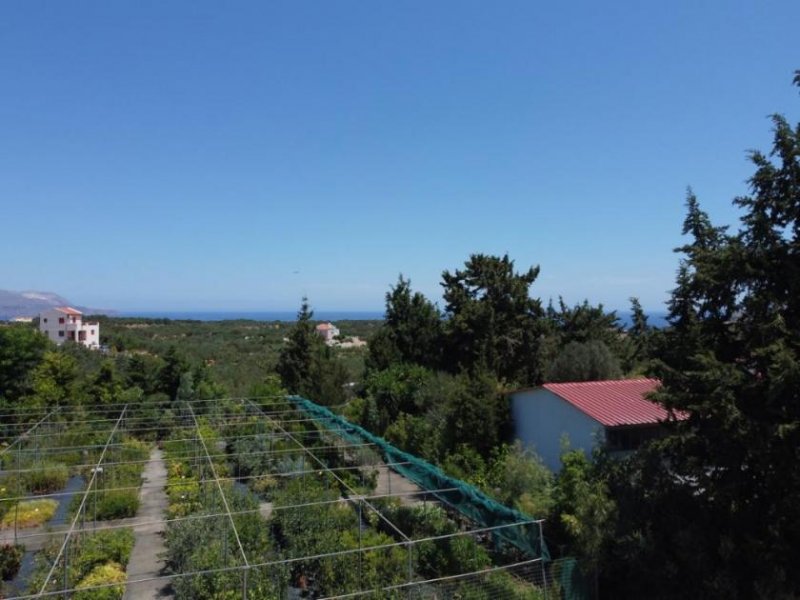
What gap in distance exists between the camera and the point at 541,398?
1752 cm

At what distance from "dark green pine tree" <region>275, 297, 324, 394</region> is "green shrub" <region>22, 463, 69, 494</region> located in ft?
37.6

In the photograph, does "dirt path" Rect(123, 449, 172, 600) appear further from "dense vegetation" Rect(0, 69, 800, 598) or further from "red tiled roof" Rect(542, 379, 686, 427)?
"red tiled roof" Rect(542, 379, 686, 427)

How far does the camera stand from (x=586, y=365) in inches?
872

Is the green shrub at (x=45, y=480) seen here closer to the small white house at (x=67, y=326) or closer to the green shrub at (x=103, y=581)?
the green shrub at (x=103, y=581)

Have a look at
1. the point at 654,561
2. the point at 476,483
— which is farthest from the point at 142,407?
the point at 654,561

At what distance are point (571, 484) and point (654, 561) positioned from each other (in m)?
2.10

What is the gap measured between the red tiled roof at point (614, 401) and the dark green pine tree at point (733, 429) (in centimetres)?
395

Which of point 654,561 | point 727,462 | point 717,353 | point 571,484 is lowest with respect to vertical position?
point 654,561

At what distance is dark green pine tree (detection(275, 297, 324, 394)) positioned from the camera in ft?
93.8

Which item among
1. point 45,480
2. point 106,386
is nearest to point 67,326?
point 106,386

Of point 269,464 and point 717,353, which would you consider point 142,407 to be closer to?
point 269,464

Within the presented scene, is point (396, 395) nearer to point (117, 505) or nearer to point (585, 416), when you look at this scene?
point (585, 416)

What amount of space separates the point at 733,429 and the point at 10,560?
1278 cm

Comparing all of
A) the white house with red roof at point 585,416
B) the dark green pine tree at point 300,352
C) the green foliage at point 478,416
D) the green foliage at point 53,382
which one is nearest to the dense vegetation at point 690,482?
the green foliage at point 478,416
